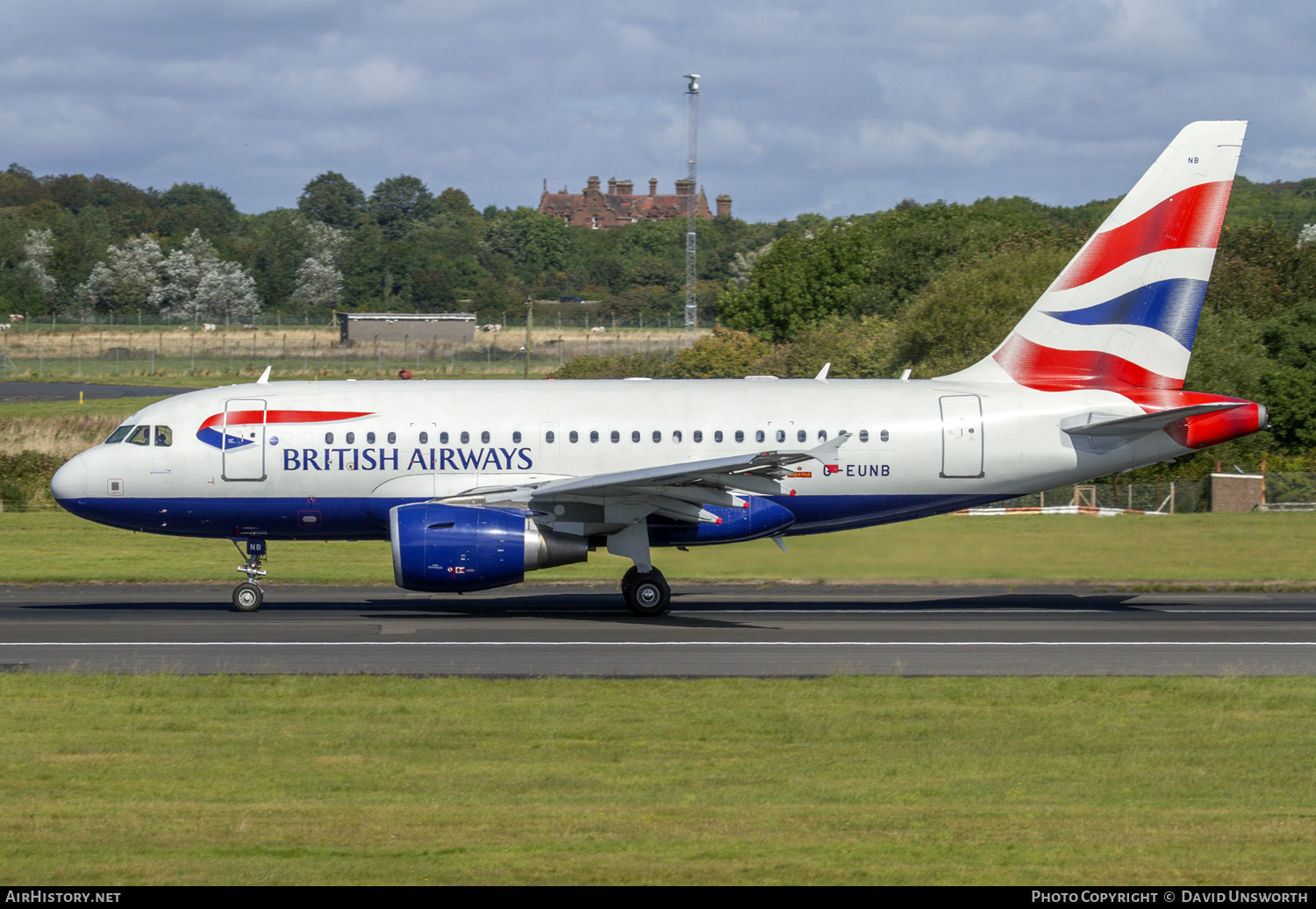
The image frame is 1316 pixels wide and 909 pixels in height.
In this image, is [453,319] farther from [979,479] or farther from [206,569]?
[979,479]

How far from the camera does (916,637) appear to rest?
2147 cm

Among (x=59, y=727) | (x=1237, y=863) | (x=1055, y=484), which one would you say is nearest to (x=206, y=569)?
(x=59, y=727)

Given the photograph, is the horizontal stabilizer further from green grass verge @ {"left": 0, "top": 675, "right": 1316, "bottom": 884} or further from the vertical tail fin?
green grass verge @ {"left": 0, "top": 675, "right": 1316, "bottom": 884}

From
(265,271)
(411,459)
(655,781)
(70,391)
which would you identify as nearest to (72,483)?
(411,459)

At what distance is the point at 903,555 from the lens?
2419 centimetres

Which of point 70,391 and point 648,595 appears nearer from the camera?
point 648,595

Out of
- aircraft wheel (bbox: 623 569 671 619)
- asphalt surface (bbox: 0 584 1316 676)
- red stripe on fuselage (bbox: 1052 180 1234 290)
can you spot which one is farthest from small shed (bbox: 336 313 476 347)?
red stripe on fuselage (bbox: 1052 180 1234 290)

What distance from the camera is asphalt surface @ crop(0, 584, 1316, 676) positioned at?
18.8 metres

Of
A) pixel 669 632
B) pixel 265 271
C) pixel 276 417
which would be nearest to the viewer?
pixel 669 632

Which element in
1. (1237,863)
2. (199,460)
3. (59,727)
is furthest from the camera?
(199,460)

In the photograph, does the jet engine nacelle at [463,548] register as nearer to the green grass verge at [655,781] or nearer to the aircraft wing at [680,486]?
the aircraft wing at [680,486]

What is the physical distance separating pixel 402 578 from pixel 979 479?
10.5 metres

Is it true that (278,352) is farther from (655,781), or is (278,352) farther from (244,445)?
(655,781)

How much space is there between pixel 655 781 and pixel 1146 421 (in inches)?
572
